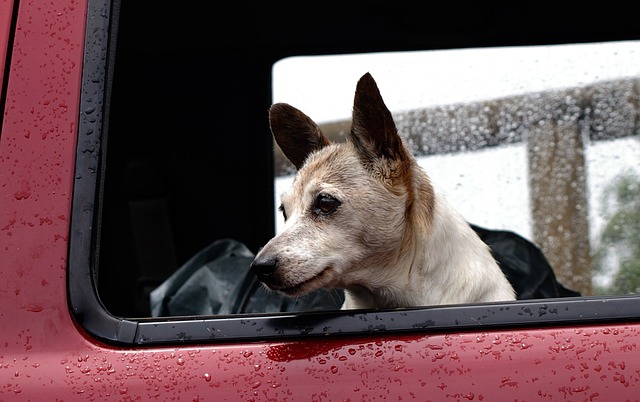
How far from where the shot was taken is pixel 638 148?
314cm

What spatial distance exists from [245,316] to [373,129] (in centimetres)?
83

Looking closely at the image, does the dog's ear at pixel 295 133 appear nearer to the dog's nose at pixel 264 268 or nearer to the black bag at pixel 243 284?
the dog's nose at pixel 264 268

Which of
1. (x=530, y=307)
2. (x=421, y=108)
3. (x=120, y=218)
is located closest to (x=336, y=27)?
(x=421, y=108)

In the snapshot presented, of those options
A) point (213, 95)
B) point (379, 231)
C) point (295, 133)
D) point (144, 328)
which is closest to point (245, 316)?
point (144, 328)

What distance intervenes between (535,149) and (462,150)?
0.27m

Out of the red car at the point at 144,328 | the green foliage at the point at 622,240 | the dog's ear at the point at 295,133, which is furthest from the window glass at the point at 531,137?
the red car at the point at 144,328

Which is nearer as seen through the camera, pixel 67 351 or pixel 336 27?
pixel 67 351

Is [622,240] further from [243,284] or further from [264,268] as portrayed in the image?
[264,268]

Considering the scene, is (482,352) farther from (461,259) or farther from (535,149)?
(535,149)

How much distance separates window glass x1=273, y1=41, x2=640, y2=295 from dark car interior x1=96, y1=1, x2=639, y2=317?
0.08m

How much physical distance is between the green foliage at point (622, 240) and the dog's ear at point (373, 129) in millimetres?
1329

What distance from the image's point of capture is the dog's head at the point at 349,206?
6.26 feet

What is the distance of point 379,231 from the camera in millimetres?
2066

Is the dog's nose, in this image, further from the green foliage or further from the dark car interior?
the green foliage
